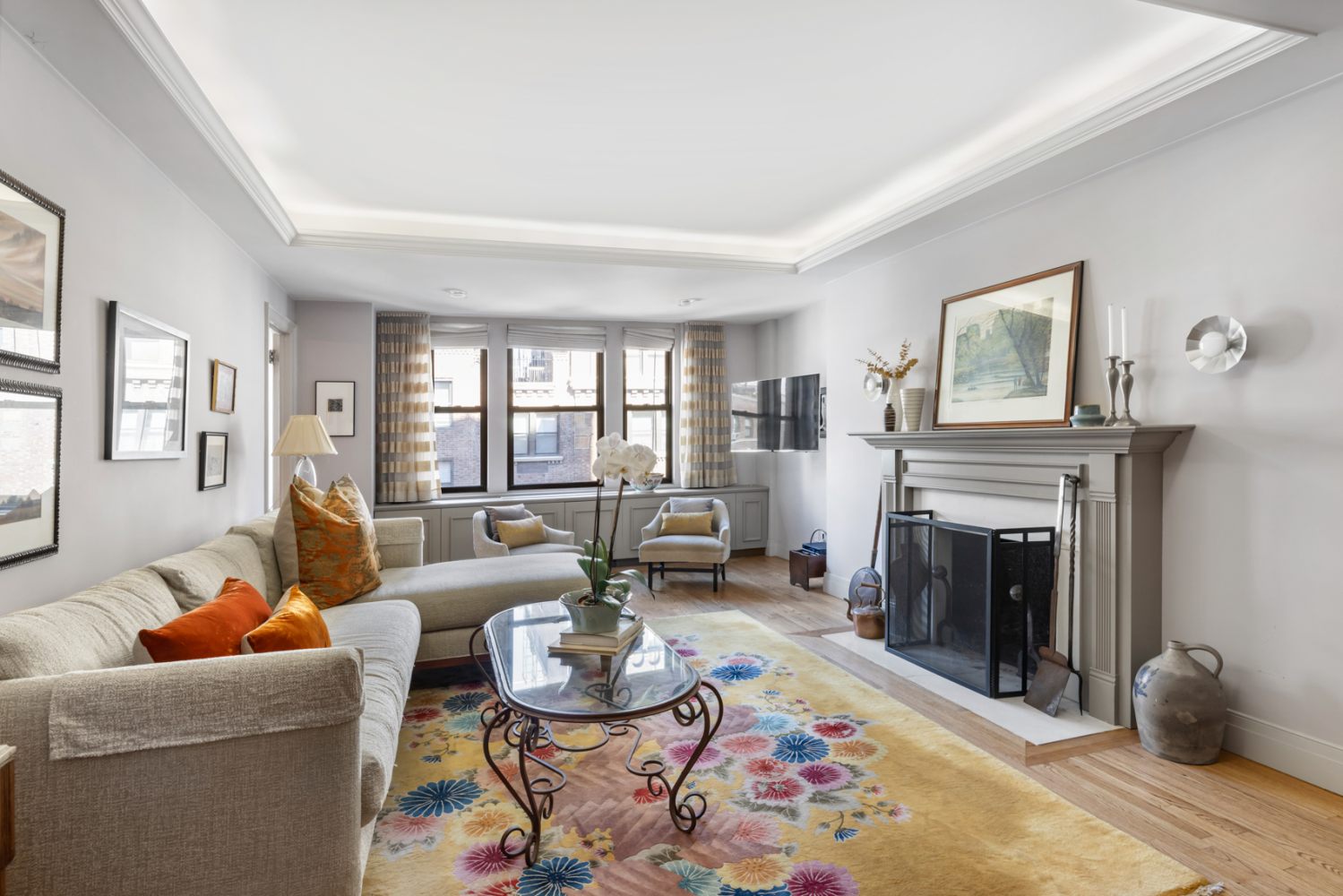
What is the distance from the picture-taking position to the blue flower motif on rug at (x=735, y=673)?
3.46 meters

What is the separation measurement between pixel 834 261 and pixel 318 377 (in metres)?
4.15

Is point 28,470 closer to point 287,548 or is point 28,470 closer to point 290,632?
point 290,632

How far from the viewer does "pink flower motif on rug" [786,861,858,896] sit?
1.84 metres

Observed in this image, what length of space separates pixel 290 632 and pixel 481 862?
0.87 meters

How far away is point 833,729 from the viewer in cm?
286

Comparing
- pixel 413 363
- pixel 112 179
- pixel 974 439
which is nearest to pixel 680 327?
pixel 413 363

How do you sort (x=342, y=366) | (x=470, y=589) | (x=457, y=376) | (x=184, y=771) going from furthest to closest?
(x=457, y=376), (x=342, y=366), (x=470, y=589), (x=184, y=771)

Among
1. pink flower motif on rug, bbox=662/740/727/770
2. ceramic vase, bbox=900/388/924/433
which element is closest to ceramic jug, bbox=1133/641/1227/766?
pink flower motif on rug, bbox=662/740/727/770

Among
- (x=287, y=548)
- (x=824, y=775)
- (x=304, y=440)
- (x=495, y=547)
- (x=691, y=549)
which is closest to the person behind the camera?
(x=824, y=775)

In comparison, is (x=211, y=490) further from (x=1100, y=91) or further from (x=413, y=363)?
(x=1100, y=91)

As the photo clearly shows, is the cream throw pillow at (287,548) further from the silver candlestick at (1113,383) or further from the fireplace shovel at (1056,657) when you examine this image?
the silver candlestick at (1113,383)

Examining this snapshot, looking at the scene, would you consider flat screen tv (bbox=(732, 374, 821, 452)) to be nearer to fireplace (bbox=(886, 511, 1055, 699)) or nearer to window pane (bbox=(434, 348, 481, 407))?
fireplace (bbox=(886, 511, 1055, 699))

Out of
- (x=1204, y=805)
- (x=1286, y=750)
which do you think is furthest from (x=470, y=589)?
Result: (x=1286, y=750)

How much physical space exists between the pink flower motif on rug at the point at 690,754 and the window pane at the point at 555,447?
169 inches
